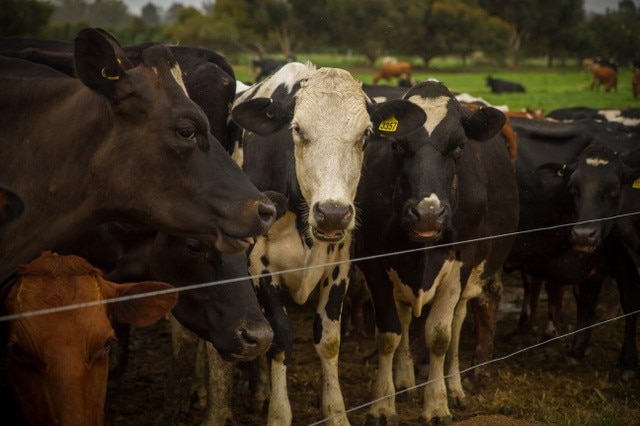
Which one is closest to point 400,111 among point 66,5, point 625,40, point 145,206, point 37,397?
point 145,206

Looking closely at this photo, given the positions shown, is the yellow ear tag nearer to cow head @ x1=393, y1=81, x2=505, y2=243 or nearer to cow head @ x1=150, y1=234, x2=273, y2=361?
cow head @ x1=393, y1=81, x2=505, y2=243

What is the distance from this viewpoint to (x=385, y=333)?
6203 mm

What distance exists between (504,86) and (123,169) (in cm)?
2268

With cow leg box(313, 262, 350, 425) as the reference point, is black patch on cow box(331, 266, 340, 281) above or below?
above


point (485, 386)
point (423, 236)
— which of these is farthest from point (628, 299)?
point (423, 236)

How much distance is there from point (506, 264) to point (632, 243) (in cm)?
123

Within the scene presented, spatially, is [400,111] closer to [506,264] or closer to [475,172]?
[475,172]

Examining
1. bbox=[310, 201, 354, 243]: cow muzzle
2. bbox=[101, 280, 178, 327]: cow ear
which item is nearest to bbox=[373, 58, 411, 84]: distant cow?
bbox=[310, 201, 354, 243]: cow muzzle

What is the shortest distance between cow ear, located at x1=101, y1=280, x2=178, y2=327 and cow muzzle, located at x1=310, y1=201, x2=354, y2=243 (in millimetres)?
1166

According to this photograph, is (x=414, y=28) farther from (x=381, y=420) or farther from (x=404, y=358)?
(x=381, y=420)

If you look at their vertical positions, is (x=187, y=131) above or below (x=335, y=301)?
above

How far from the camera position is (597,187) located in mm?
7906

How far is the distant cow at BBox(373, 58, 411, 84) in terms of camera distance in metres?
31.9

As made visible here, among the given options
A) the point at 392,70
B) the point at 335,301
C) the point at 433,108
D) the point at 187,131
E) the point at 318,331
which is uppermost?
the point at 187,131
